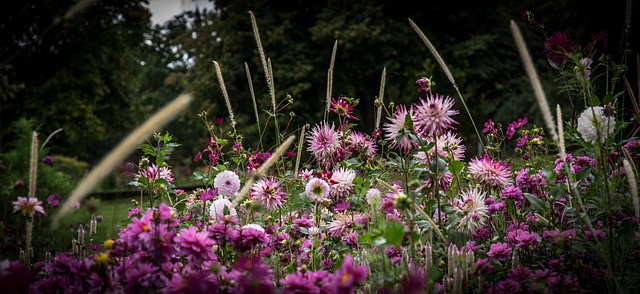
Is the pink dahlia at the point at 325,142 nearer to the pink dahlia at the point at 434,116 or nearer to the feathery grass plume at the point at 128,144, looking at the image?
the pink dahlia at the point at 434,116

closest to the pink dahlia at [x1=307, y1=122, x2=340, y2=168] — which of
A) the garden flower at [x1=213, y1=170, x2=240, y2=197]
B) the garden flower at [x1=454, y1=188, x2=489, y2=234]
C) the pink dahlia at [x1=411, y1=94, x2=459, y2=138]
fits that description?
the garden flower at [x1=213, y1=170, x2=240, y2=197]

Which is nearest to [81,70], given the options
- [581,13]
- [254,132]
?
[254,132]

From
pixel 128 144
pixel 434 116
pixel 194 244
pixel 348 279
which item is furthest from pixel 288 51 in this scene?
pixel 348 279

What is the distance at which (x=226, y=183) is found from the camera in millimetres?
2309

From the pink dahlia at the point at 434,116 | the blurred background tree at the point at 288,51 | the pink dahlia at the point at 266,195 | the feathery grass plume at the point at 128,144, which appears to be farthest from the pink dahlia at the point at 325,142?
the blurred background tree at the point at 288,51

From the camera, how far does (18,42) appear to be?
14.3 m

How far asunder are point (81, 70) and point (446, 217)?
14595 mm

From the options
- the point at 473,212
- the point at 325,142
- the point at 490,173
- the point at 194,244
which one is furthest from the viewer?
the point at 325,142

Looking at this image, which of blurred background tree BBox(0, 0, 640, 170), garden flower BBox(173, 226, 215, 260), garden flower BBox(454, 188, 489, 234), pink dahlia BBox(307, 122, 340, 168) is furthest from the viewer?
blurred background tree BBox(0, 0, 640, 170)

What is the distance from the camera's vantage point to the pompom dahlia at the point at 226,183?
229 centimetres

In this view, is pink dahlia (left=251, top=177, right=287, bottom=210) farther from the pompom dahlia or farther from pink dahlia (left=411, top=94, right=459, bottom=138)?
pink dahlia (left=411, top=94, right=459, bottom=138)

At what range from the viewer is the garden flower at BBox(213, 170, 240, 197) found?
2295mm

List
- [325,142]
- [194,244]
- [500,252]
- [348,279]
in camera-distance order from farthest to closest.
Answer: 1. [325,142]
2. [500,252]
3. [194,244]
4. [348,279]

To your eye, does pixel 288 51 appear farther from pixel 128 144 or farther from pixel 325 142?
pixel 128 144
